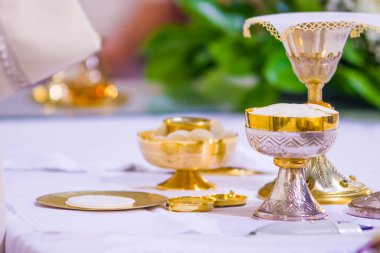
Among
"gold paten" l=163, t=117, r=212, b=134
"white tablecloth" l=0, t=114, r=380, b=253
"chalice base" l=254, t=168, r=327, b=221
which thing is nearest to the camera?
"white tablecloth" l=0, t=114, r=380, b=253

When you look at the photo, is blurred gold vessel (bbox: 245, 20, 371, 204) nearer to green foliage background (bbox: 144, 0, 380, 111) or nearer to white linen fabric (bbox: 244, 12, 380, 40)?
white linen fabric (bbox: 244, 12, 380, 40)

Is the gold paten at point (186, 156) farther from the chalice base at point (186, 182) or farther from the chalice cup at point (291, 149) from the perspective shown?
the chalice cup at point (291, 149)

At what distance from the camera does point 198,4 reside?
226 centimetres

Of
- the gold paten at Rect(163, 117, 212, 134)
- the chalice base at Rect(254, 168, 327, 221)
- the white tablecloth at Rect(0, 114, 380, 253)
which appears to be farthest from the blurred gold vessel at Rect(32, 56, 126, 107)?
the chalice base at Rect(254, 168, 327, 221)

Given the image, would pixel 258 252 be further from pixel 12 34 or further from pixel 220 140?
pixel 12 34

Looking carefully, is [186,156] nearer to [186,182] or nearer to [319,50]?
[186,182]

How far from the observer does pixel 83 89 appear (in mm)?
2352

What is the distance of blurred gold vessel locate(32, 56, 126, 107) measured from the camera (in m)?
2.33

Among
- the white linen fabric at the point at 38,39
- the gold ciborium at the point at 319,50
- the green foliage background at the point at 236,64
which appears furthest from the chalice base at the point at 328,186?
the green foliage background at the point at 236,64

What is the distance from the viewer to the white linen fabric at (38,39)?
4.02 ft

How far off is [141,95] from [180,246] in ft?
5.29

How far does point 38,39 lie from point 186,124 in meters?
0.22

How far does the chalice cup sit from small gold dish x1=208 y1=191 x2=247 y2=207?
0.06 metres

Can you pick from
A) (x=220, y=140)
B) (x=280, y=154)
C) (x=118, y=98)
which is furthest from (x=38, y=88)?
(x=280, y=154)
